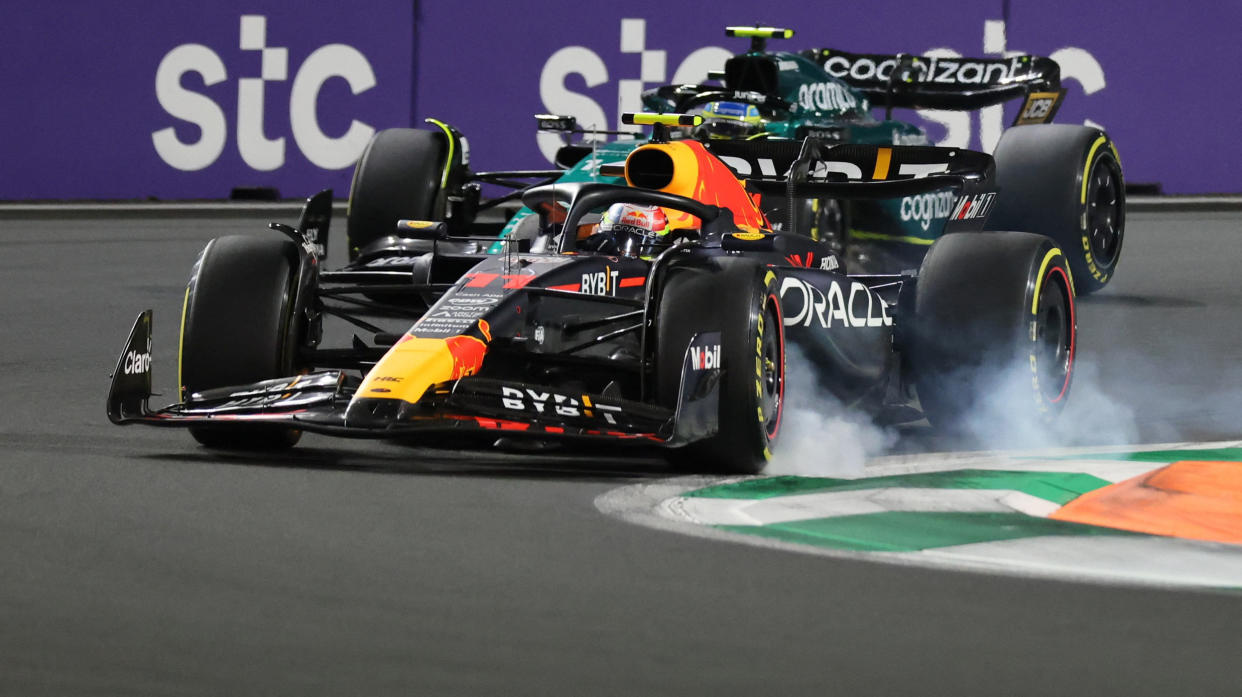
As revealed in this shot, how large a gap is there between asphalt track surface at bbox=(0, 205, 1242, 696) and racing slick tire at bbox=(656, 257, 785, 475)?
30 centimetres

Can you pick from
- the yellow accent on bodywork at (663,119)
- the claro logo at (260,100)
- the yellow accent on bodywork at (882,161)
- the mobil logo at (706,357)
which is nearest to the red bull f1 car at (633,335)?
the mobil logo at (706,357)

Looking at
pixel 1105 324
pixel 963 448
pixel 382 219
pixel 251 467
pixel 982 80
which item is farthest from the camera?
pixel 982 80

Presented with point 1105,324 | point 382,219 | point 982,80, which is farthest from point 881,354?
point 982,80

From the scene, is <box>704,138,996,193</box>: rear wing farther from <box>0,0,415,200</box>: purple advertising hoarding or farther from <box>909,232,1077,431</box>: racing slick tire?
<box>0,0,415,200</box>: purple advertising hoarding

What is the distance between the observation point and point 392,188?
41.7ft

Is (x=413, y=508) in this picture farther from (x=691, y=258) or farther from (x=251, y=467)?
(x=691, y=258)

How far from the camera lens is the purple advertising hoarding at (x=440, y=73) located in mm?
18422

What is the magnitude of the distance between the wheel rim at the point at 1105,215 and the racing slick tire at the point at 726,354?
20.2ft

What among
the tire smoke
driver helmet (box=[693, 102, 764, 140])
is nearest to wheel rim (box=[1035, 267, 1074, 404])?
the tire smoke

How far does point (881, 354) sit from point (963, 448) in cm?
52

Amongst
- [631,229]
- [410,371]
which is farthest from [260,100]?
[410,371]

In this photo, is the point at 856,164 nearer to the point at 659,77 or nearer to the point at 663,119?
the point at 663,119

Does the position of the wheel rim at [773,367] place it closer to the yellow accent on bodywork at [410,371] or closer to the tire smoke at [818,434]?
the tire smoke at [818,434]

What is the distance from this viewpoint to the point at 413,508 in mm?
6172
